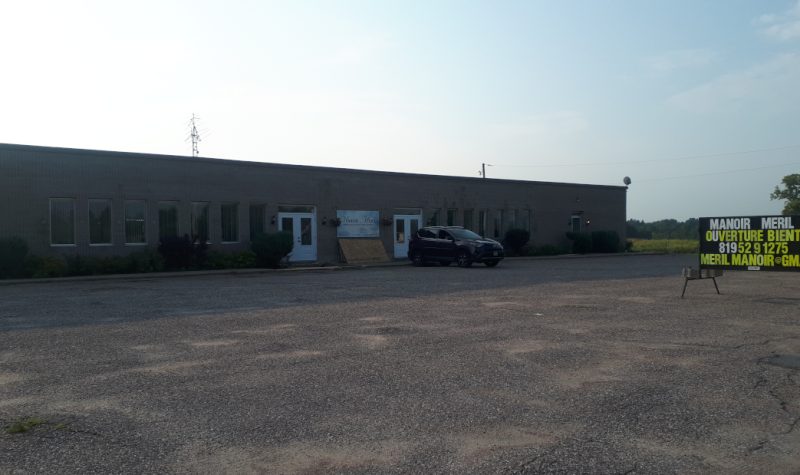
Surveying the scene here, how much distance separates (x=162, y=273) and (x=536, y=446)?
21.5m

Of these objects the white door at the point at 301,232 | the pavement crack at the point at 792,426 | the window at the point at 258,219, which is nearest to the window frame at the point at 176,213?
the window at the point at 258,219

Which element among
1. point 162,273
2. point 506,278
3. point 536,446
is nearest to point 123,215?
point 162,273

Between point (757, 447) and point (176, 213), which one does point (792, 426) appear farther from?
point (176, 213)

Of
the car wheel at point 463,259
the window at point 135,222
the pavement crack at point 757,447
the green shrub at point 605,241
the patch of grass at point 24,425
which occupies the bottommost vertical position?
the pavement crack at point 757,447

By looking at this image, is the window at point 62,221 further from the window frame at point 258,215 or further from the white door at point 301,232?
the white door at point 301,232

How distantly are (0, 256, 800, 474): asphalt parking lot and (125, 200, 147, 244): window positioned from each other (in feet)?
39.9

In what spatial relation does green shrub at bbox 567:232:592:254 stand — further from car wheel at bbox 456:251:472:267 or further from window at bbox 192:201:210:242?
window at bbox 192:201:210:242

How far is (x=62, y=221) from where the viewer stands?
2483 cm

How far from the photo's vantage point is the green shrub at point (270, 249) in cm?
2791

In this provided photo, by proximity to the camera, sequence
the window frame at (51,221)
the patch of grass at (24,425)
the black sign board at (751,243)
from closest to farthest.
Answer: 1. the patch of grass at (24,425)
2. the black sign board at (751,243)
3. the window frame at (51,221)

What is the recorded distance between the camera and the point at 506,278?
71.9 ft

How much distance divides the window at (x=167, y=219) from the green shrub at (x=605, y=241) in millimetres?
25817

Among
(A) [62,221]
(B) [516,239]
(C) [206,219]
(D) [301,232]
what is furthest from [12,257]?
(B) [516,239]

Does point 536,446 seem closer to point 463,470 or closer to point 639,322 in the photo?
point 463,470
